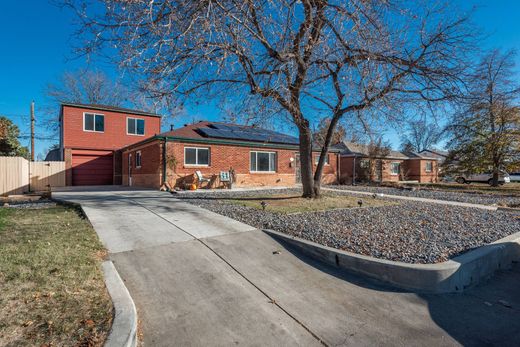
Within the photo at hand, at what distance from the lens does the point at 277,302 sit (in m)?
3.06

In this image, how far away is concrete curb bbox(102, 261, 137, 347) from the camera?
2141 millimetres

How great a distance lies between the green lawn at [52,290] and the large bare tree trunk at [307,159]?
277 inches

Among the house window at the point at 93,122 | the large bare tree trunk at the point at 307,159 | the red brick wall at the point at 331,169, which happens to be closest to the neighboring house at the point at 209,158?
the house window at the point at 93,122

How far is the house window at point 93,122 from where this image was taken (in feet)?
64.6

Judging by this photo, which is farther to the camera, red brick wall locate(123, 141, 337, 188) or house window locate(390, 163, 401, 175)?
house window locate(390, 163, 401, 175)

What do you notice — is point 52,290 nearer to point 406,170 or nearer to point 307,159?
point 307,159

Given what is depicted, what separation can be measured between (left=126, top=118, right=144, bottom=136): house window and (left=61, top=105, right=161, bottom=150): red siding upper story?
0.23 meters

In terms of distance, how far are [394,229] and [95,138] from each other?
70.2 feet

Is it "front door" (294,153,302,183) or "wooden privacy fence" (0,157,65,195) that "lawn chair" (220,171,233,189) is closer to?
"front door" (294,153,302,183)

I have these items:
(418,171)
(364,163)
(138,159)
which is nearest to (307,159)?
(138,159)

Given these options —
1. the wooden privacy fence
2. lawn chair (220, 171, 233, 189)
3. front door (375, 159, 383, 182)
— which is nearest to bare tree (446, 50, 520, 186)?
front door (375, 159, 383, 182)

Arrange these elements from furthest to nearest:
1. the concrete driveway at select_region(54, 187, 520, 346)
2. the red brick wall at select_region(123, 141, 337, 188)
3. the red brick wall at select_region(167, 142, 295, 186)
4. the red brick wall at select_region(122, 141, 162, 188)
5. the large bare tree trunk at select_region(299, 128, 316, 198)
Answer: the red brick wall at select_region(167, 142, 295, 186)
the red brick wall at select_region(123, 141, 337, 188)
the red brick wall at select_region(122, 141, 162, 188)
the large bare tree trunk at select_region(299, 128, 316, 198)
the concrete driveway at select_region(54, 187, 520, 346)

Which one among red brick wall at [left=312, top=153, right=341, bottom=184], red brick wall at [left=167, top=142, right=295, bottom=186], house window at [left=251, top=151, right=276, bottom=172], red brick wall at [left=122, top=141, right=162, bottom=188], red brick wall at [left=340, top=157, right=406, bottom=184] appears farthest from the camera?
red brick wall at [left=340, top=157, right=406, bottom=184]

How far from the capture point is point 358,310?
117 inches
